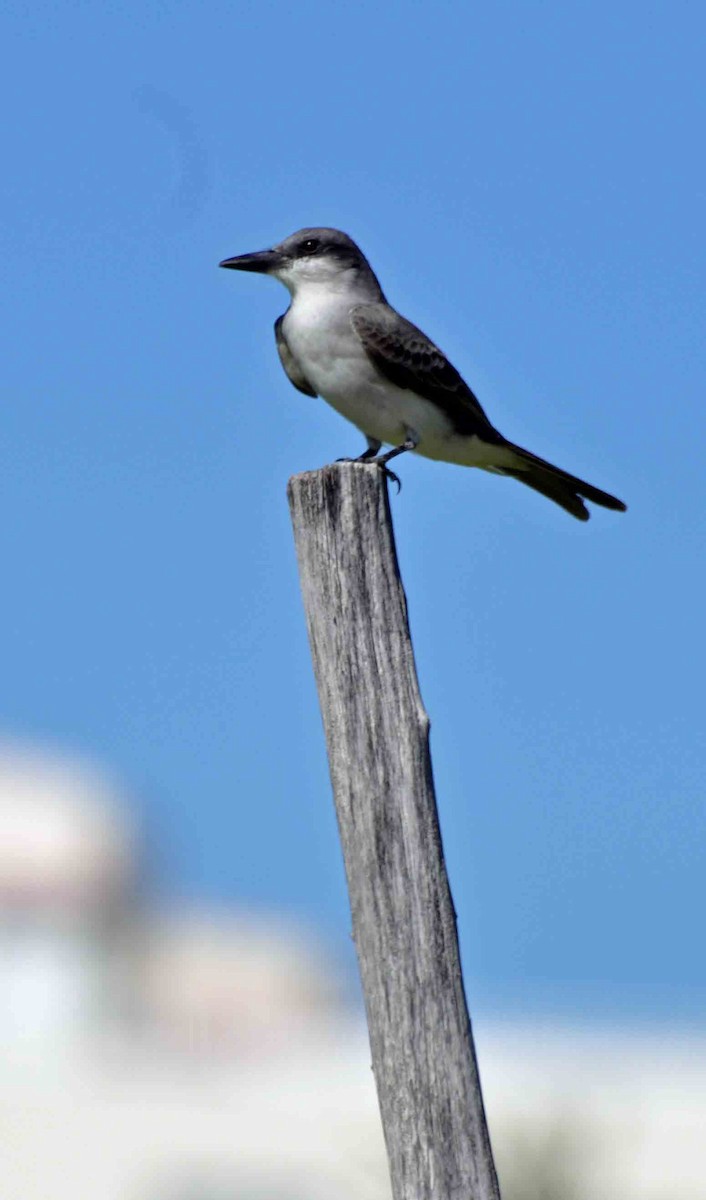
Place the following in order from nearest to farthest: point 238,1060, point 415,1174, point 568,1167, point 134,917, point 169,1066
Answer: point 415,1174 → point 568,1167 → point 169,1066 → point 238,1060 → point 134,917

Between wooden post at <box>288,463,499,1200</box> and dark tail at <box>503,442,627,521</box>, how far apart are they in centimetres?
293

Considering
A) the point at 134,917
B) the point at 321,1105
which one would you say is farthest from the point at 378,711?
the point at 134,917

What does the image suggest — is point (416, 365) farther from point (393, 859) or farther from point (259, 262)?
point (393, 859)

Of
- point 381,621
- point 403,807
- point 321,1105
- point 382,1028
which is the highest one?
point 321,1105

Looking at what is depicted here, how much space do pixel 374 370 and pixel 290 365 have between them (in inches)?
17.4

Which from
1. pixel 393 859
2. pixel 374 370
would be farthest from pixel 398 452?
pixel 393 859

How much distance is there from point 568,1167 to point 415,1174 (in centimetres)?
355

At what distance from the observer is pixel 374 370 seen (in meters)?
7.88

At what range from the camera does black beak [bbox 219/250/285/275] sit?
328 inches

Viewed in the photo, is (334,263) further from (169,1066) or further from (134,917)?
(134,917)

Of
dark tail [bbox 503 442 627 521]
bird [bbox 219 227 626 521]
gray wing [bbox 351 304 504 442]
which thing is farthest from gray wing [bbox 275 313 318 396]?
dark tail [bbox 503 442 627 521]

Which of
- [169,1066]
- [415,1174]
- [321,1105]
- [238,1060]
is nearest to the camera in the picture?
[415,1174]

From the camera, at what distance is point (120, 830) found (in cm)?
3788

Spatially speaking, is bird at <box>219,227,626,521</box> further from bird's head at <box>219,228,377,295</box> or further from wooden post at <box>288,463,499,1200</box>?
wooden post at <box>288,463,499,1200</box>
